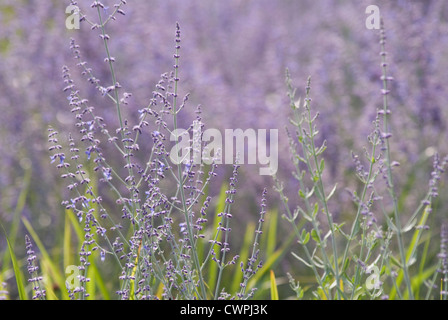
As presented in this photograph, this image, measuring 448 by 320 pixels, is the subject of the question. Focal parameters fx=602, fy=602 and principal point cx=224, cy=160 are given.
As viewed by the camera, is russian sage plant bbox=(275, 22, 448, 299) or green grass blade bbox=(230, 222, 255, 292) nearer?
russian sage plant bbox=(275, 22, 448, 299)

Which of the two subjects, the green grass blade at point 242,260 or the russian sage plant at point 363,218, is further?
the green grass blade at point 242,260

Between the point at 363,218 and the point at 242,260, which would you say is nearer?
the point at 363,218

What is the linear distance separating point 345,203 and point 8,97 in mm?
3013

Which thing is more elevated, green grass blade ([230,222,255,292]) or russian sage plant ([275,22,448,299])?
russian sage plant ([275,22,448,299])

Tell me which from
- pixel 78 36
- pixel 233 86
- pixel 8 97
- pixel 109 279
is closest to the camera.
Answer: pixel 109 279

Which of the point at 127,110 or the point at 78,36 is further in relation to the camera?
the point at 78,36

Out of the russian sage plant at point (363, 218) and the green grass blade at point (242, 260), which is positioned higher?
the russian sage plant at point (363, 218)

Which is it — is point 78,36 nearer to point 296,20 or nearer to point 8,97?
point 8,97

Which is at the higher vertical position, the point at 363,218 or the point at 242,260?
the point at 363,218
